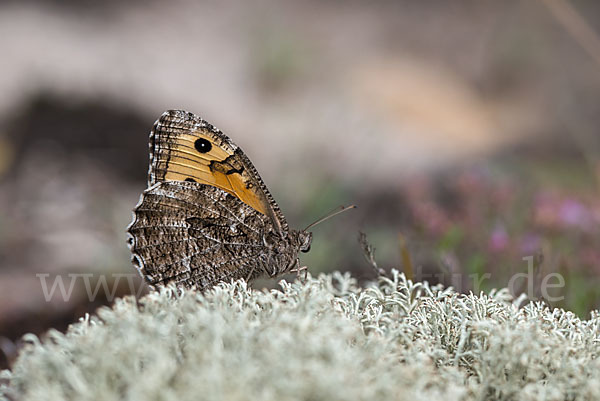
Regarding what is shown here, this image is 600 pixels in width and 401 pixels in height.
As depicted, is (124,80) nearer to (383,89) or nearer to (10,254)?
(10,254)

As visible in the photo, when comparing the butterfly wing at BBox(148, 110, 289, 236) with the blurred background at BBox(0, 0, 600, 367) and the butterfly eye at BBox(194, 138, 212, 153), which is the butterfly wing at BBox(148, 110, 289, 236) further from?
the blurred background at BBox(0, 0, 600, 367)

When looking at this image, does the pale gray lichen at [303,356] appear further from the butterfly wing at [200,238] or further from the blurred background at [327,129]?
the blurred background at [327,129]

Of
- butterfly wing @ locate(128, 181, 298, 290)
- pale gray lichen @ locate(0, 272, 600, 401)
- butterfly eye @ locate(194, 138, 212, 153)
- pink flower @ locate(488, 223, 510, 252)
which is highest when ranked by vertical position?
butterfly eye @ locate(194, 138, 212, 153)

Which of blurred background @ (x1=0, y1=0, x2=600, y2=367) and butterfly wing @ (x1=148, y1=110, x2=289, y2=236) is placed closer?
butterfly wing @ (x1=148, y1=110, x2=289, y2=236)

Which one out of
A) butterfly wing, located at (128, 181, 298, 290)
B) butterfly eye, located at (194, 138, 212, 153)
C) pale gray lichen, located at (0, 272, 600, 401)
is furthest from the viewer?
butterfly eye, located at (194, 138, 212, 153)

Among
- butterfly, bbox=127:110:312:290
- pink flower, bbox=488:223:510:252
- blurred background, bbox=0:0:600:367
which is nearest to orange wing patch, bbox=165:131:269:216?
butterfly, bbox=127:110:312:290

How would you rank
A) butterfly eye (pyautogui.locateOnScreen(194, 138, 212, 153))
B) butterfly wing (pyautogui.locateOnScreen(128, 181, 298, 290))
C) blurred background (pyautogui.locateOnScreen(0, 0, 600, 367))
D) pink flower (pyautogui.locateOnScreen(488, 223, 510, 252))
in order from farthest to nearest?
blurred background (pyautogui.locateOnScreen(0, 0, 600, 367)), pink flower (pyautogui.locateOnScreen(488, 223, 510, 252)), butterfly eye (pyautogui.locateOnScreen(194, 138, 212, 153)), butterfly wing (pyautogui.locateOnScreen(128, 181, 298, 290))

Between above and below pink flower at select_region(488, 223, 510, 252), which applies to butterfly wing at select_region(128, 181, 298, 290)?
above
